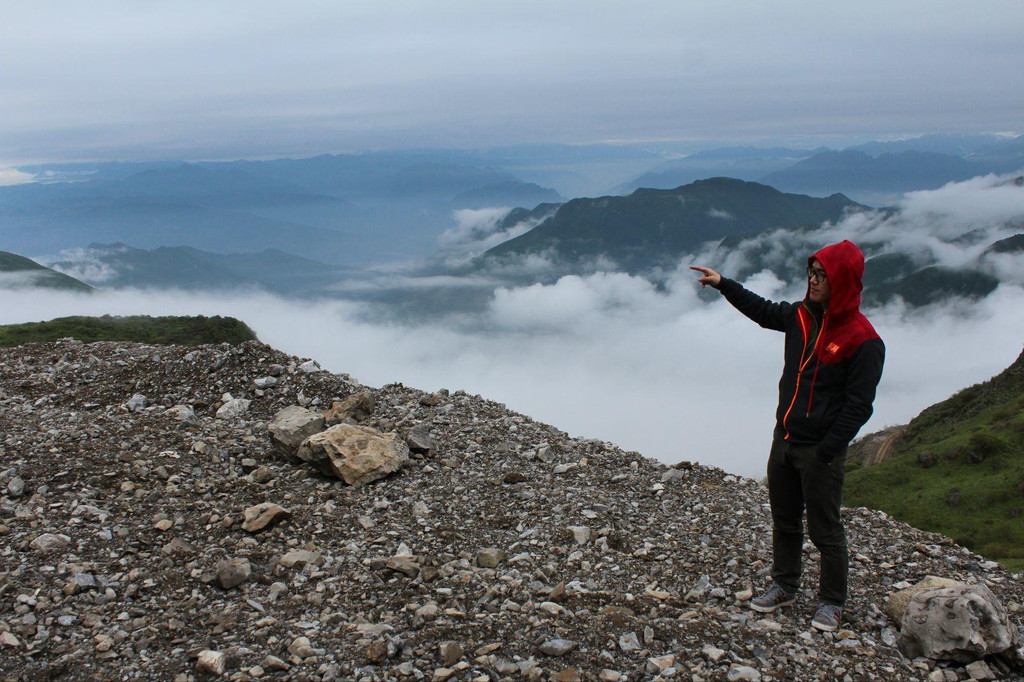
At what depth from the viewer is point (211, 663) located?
6008 mm

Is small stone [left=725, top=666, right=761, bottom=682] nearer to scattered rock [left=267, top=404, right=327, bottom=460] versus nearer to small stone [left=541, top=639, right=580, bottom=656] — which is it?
small stone [left=541, top=639, right=580, bottom=656]

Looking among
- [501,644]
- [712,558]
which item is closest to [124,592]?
[501,644]

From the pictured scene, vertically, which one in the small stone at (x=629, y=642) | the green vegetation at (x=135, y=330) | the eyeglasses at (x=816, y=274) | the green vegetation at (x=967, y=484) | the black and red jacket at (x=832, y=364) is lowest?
the green vegetation at (x=967, y=484)

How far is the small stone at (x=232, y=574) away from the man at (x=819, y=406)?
5496mm

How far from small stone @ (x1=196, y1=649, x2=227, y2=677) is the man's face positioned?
241 inches

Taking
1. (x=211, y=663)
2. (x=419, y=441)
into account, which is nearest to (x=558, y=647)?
(x=211, y=663)

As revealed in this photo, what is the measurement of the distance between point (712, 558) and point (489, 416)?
6.37 metres

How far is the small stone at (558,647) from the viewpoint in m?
6.17

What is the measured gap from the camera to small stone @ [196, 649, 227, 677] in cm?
597

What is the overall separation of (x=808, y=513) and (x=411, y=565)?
4.33 m

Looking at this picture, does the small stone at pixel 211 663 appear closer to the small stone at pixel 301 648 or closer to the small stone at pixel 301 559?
the small stone at pixel 301 648

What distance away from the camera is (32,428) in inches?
461

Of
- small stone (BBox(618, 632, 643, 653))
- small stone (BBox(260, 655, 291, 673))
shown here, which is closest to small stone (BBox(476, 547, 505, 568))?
small stone (BBox(618, 632, 643, 653))

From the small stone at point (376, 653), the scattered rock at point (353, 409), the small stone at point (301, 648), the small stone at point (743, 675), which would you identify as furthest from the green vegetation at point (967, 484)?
the small stone at point (301, 648)
